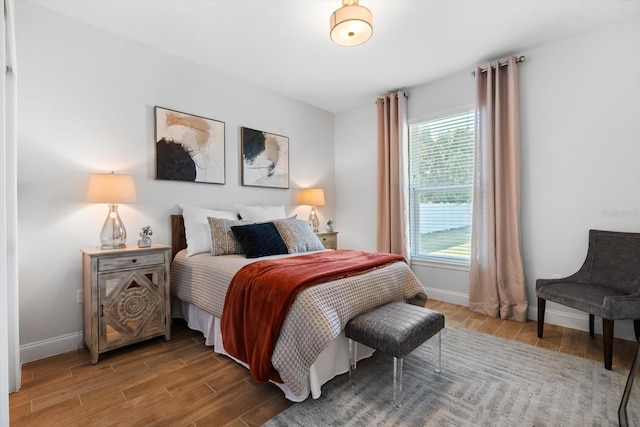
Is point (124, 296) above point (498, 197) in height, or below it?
below

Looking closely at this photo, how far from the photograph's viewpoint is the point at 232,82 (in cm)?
346

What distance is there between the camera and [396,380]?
1.73 metres

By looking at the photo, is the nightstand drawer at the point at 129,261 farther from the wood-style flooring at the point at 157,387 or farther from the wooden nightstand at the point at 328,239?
the wooden nightstand at the point at 328,239

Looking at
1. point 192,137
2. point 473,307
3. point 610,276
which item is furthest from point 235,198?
point 610,276

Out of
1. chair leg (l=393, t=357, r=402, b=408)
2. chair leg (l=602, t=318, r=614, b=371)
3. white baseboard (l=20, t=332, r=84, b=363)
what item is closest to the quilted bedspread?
chair leg (l=393, t=357, r=402, b=408)

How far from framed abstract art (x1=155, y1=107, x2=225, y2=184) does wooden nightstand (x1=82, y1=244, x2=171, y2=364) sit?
2.90 feet

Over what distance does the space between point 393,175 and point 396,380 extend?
2697mm

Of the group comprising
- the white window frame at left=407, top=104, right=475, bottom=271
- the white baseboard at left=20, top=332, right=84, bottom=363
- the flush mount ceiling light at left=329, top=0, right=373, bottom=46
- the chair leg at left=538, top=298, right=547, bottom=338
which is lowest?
the white baseboard at left=20, top=332, right=84, bottom=363

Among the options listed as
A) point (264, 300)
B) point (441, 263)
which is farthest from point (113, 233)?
point (441, 263)

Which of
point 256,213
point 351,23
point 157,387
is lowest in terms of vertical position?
point 157,387

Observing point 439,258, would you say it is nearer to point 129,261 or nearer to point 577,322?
point 577,322

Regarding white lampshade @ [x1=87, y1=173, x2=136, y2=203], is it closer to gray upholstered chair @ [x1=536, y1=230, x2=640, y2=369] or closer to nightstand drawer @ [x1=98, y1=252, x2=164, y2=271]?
nightstand drawer @ [x1=98, y1=252, x2=164, y2=271]

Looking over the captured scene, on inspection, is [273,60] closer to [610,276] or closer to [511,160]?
[511,160]

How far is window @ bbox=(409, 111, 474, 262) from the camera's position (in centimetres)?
348
